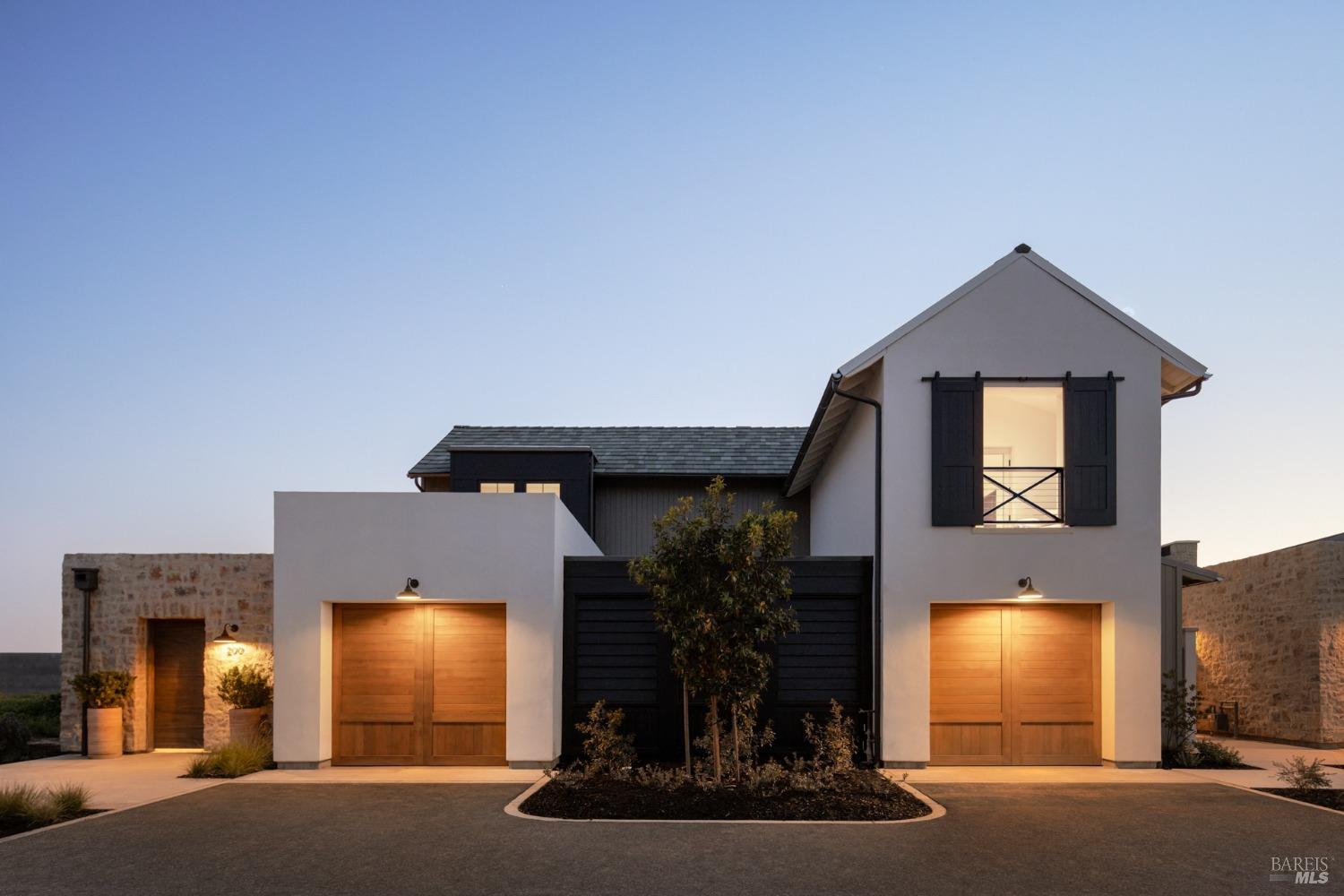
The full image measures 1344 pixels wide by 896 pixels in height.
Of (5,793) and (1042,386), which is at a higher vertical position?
(1042,386)

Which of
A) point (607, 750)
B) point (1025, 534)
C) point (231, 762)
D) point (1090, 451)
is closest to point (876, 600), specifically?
point (1025, 534)

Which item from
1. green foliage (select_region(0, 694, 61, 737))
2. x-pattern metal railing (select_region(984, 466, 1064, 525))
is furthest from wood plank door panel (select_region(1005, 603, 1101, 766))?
green foliage (select_region(0, 694, 61, 737))

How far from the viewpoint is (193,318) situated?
16984 millimetres

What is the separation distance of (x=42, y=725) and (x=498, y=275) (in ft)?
37.7

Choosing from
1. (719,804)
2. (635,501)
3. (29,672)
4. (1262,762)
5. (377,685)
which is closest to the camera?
(719,804)

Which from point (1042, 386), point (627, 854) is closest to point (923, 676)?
point (1042, 386)

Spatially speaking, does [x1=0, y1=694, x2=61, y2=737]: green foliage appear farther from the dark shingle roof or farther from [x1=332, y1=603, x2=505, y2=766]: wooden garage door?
the dark shingle roof

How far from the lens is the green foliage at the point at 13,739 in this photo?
11727 mm

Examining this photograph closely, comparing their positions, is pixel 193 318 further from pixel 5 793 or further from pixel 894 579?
pixel 894 579

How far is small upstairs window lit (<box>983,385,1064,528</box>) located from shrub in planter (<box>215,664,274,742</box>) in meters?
9.47

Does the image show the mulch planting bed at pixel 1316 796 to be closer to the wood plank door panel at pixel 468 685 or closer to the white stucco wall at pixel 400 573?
the white stucco wall at pixel 400 573

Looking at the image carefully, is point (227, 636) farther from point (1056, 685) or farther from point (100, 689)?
point (1056, 685)

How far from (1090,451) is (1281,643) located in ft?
19.6

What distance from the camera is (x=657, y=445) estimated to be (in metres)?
18.1
